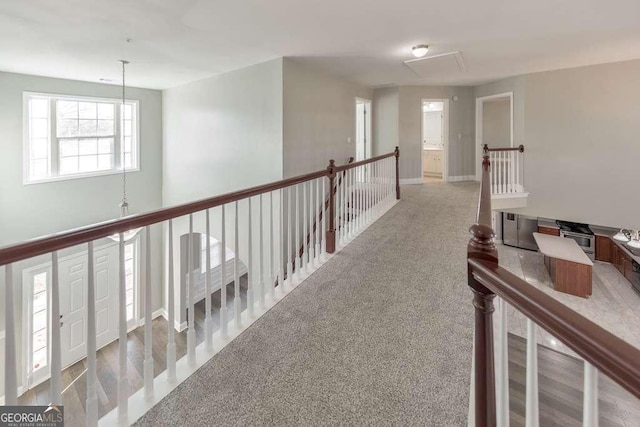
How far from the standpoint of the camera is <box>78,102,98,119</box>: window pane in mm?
6125

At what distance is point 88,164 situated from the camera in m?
6.23

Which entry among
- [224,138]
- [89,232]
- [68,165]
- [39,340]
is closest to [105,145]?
[68,165]

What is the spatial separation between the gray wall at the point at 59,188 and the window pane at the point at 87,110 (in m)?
0.20

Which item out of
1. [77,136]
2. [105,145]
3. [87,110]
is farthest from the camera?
[105,145]

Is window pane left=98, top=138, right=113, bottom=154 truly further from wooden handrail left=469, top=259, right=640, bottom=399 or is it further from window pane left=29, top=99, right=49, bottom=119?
wooden handrail left=469, top=259, right=640, bottom=399

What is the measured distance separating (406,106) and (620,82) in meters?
3.83

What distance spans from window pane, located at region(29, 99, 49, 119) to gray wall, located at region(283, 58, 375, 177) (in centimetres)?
425

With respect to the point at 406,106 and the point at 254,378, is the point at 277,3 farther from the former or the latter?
the point at 406,106

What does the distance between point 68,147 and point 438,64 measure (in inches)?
262

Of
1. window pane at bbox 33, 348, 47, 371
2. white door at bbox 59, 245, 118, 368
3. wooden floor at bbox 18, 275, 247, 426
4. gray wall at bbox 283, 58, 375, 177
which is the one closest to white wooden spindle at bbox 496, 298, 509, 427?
wooden floor at bbox 18, 275, 247, 426

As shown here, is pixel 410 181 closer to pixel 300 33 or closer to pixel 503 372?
pixel 300 33

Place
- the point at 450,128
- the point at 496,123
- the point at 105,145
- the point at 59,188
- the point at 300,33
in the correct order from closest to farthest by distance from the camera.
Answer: the point at 300,33
the point at 59,188
the point at 105,145
the point at 450,128
the point at 496,123

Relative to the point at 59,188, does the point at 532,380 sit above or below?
below

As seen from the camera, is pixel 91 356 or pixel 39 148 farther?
pixel 39 148
